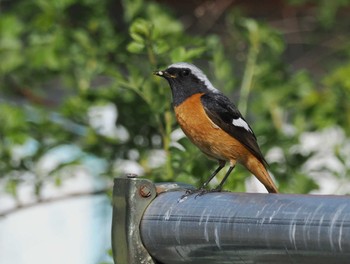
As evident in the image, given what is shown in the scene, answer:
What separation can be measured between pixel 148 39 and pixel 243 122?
1.60ft

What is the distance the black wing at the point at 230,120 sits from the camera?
12.1ft

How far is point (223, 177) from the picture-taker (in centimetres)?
361

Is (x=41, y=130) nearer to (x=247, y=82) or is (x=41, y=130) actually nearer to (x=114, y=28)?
(x=114, y=28)

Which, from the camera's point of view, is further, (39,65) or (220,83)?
(39,65)

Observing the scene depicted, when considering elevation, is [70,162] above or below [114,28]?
below

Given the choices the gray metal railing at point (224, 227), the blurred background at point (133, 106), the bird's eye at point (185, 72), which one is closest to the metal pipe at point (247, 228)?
the gray metal railing at point (224, 227)

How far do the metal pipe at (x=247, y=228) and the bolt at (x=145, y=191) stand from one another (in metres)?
0.02

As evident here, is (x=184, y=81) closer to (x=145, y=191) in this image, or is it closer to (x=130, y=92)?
(x=130, y=92)

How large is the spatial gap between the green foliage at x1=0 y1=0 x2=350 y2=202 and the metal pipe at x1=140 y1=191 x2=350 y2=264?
1.51 meters

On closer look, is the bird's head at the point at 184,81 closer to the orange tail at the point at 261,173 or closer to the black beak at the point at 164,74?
the black beak at the point at 164,74

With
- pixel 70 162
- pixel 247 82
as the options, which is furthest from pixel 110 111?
pixel 247 82

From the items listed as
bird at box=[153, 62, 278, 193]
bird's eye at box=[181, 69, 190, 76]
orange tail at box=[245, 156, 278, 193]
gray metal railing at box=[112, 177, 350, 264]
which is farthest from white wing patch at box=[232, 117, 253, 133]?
gray metal railing at box=[112, 177, 350, 264]

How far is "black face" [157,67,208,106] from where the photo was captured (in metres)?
3.76

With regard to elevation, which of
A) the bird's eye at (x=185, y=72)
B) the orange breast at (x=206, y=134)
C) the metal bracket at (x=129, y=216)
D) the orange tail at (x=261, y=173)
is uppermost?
the bird's eye at (x=185, y=72)
